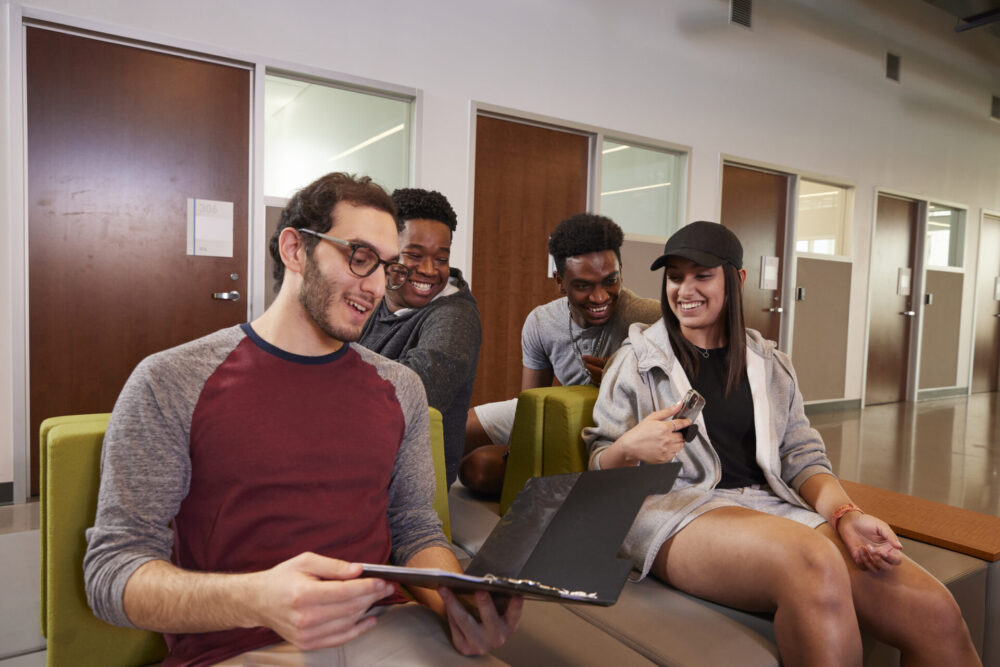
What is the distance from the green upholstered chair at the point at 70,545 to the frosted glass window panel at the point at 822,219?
20.0ft

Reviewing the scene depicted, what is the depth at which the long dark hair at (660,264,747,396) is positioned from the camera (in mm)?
1765

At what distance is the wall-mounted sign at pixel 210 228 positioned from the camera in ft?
11.1

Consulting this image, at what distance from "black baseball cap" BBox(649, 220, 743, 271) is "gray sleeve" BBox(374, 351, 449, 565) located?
0.81 meters

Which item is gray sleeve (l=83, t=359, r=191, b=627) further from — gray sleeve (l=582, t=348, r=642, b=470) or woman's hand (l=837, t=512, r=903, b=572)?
woman's hand (l=837, t=512, r=903, b=572)

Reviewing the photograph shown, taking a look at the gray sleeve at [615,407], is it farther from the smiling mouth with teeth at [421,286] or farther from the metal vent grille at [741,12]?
the metal vent grille at [741,12]

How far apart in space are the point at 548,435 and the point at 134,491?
117cm

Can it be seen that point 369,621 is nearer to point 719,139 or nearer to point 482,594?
point 482,594

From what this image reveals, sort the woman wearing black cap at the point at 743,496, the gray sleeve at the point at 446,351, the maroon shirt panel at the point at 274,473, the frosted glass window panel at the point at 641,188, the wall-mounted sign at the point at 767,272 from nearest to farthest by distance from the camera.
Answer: the maroon shirt panel at the point at 274,473 → the woman wearing black cap at the point at 743,496 → the gray sleeve at the point at 446,351 → the frosted glass window panel at the point at 641,188 → the wall-mounted sign at the point at 767,272

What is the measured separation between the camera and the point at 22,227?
9.76 ft

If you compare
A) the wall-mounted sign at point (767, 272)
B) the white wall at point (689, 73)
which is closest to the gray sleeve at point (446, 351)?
the white wall at point (689, 73)

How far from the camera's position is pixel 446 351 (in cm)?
175

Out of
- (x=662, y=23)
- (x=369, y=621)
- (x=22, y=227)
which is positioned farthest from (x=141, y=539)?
(x=662, y=23)

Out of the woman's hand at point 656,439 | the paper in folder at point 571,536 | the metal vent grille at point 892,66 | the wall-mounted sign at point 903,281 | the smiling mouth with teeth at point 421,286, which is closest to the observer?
the paper in folder at point 571,536

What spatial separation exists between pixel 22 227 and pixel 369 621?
3.04 meters
